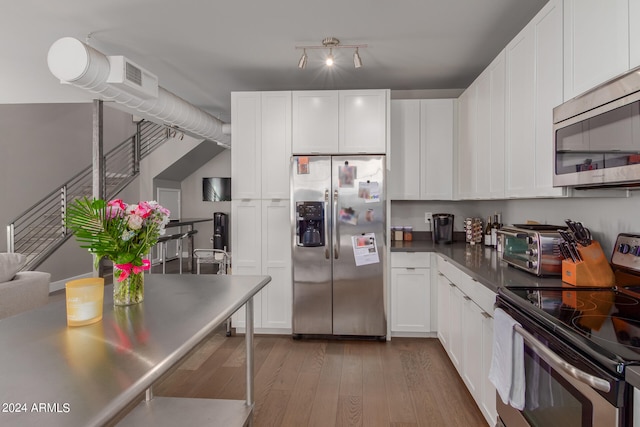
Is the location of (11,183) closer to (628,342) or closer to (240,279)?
(240,279)

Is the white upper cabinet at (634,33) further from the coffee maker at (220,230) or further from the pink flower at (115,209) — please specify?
the coffee maker at (220,230)

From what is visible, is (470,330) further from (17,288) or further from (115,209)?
(17,288)

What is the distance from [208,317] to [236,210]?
2.48 metres

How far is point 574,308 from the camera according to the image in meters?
1.48

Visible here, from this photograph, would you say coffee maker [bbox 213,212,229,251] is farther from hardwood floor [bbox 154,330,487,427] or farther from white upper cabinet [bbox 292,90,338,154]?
white upper cabinet [bbox 292,90,338,154]

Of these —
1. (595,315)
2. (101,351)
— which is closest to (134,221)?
(101,351)

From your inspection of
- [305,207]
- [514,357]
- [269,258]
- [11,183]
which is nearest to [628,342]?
[514,357]

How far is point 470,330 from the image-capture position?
235cm

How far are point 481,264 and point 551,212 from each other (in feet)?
2.20

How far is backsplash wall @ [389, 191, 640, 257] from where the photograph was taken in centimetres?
191

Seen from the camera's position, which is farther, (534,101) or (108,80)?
(108,80)

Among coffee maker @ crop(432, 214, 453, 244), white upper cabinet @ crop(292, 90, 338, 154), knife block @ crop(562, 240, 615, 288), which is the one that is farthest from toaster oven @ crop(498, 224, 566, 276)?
white upper cabinet @ crop(292, 90, 338, 154)

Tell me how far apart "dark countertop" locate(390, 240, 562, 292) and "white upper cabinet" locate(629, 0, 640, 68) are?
1069 mm

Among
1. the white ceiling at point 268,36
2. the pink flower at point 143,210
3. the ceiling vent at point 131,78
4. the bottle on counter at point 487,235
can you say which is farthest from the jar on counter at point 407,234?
the pink flower at point 143,210
